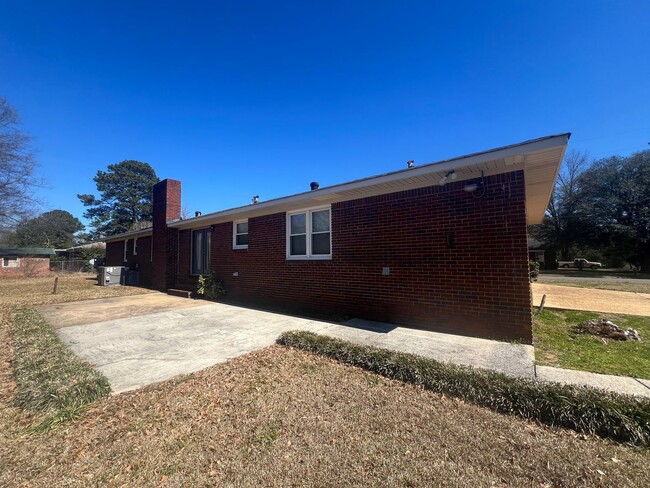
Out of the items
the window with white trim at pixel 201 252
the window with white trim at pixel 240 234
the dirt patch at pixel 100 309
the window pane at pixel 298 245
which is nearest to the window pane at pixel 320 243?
the window pane at pixel 298 245

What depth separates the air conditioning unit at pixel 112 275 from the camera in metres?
15.4

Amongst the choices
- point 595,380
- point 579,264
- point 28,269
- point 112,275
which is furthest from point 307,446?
point 579,264

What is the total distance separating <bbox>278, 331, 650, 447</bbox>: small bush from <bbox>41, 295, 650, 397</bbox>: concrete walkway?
0.58 metres

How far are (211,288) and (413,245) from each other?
7.44m

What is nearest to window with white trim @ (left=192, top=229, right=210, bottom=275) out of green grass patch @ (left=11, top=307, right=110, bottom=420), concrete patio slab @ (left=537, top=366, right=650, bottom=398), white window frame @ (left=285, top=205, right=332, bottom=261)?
white window frame @ (left=285, top=205, right=332, bottom=261)

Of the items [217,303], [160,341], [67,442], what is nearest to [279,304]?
[217,303]

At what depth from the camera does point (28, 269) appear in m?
24.7

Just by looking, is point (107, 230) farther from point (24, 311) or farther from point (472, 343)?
point (472, 343)

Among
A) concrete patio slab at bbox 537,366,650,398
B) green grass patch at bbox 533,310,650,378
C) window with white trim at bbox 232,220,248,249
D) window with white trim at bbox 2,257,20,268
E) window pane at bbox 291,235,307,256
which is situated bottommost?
green grass patch at bbox 533,310,650,378

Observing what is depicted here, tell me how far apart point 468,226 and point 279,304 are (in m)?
5.60

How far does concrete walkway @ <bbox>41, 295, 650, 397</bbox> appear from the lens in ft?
11.9

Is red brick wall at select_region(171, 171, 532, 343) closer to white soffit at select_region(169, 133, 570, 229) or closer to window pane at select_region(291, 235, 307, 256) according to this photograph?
white soffit at select_region(169, 133, 570, 229)

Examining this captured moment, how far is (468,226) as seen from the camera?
5434 millimetres

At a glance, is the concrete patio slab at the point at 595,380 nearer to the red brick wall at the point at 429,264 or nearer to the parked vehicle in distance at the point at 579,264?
the red brick wall at the point at 429,264
